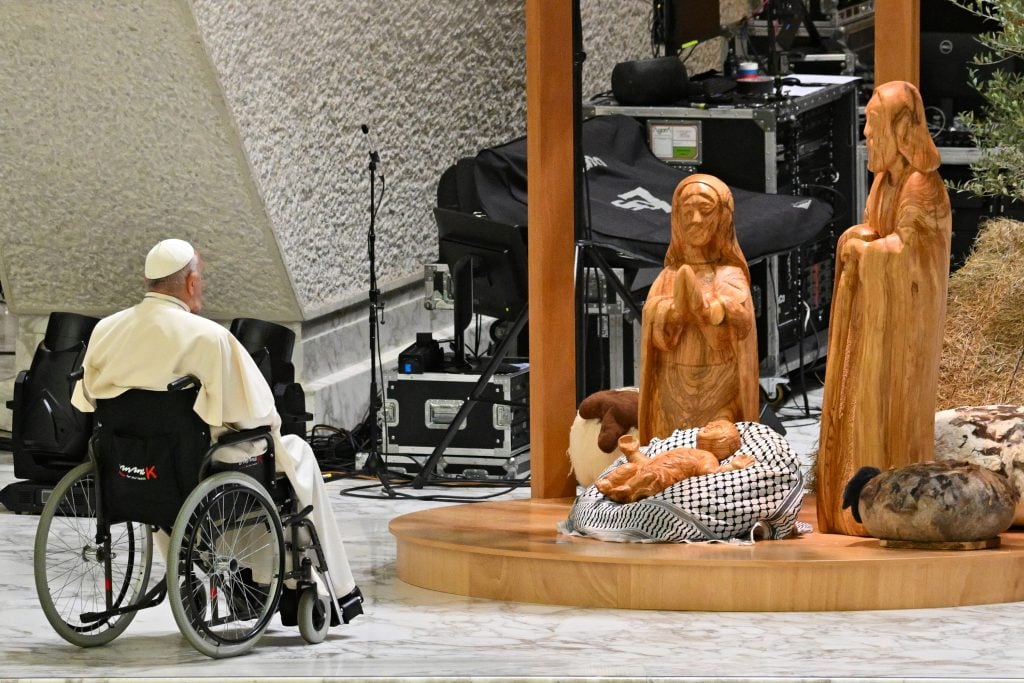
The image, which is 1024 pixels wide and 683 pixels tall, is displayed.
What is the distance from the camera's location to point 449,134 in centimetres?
997

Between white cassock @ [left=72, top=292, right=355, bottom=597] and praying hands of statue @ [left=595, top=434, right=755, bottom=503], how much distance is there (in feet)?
3.43

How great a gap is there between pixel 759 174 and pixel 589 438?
10.8 feet

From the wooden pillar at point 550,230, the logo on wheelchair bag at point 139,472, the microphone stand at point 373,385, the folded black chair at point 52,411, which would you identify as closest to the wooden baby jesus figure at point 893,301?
the wooden pillar at point 550,230

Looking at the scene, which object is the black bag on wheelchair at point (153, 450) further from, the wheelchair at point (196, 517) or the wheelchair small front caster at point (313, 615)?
the wheelchair small front caster at point (313, 615)

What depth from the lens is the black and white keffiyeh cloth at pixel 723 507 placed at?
19.0 feet

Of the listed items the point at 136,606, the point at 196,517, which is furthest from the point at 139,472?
the point at 136,606

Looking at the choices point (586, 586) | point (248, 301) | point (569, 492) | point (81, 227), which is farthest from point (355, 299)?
point (586, 586)

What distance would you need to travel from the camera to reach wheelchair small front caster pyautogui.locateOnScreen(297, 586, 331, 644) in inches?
212

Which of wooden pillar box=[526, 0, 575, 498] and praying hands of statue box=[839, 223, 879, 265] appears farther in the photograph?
wooden pillar box=[526, 0, 575, 498]

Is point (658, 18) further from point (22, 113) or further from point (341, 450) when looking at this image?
point (22, 113)

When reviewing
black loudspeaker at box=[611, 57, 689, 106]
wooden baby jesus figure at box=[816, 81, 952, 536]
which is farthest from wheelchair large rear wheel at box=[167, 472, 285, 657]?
black loudspeaker at box=[611, 57, 689, 106]

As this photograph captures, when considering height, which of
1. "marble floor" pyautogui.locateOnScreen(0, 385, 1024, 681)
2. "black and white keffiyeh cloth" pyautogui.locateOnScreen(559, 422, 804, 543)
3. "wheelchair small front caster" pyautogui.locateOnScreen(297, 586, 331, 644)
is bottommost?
"marble floor" pyautogui.locateOnScreen(0, 385, 1024, 681)

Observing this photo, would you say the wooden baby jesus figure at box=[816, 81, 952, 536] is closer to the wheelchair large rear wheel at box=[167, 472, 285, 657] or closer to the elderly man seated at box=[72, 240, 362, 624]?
the elderly man seated at box=[72, 240, 362, 624]

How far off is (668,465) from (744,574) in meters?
0.44
